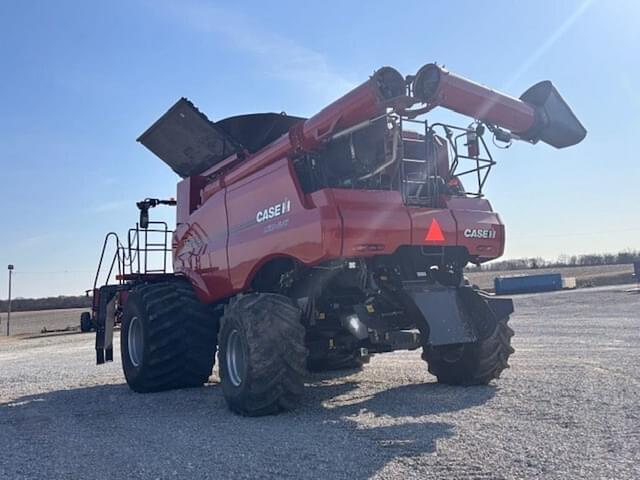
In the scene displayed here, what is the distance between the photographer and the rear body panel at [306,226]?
641 centimetres

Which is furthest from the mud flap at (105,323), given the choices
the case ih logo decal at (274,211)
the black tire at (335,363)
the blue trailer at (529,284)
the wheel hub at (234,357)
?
the blue trailer at (529,284)

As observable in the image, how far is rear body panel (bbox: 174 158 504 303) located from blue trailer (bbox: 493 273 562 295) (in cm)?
4176

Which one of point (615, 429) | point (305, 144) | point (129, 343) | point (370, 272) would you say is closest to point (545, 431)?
point (615, 429)

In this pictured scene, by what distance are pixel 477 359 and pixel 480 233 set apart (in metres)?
1.54

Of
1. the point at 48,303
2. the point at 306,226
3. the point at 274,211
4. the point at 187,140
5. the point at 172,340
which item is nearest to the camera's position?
the point at 306,226

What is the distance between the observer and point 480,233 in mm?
7543

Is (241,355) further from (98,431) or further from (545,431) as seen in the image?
(545,431)

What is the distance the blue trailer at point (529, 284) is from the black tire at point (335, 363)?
39.7 metres

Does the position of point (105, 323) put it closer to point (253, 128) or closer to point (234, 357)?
point (253, 128)

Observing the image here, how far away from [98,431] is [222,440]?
159 cm

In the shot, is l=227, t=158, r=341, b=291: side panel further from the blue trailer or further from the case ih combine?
the blue trailer

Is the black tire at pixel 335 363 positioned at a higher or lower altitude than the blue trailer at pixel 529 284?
lower

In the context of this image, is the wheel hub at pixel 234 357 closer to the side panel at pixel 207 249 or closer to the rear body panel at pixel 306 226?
the rear body panel at pixel 306 226

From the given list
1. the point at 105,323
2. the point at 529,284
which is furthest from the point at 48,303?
the point at 105,323
